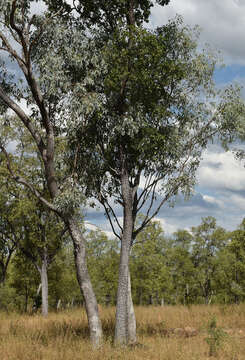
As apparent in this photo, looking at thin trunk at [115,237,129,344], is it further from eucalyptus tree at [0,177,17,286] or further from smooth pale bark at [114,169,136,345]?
eucalyptus tree at [0,177,17,286]

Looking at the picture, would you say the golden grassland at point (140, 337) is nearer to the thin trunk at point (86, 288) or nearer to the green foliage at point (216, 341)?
the green foliage at point (216, 341)

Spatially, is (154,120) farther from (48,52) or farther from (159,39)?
(48,52)

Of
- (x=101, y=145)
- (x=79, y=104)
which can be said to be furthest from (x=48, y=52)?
(x=101, y=145)

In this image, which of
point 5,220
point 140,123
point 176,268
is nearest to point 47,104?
point 140,123

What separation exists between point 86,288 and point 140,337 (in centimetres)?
342

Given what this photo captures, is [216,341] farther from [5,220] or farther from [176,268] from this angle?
[176,268]

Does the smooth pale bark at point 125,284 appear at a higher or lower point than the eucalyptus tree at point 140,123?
lower

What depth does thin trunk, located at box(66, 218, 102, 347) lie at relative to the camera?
1234 cm

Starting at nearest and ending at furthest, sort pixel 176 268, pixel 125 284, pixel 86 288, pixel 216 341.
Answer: pixel 216 341 < pixel 86 288 < pixel 125 284 < pixel 176 268

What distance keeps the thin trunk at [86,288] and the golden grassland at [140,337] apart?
38 cm

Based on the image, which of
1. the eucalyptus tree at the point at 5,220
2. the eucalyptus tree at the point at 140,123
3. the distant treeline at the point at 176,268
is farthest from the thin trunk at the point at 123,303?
the distant treeline at the point at 176,268

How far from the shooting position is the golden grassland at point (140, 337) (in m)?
9.93

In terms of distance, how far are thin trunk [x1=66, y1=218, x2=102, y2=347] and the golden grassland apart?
379 mm

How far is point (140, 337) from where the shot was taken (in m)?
14.3
